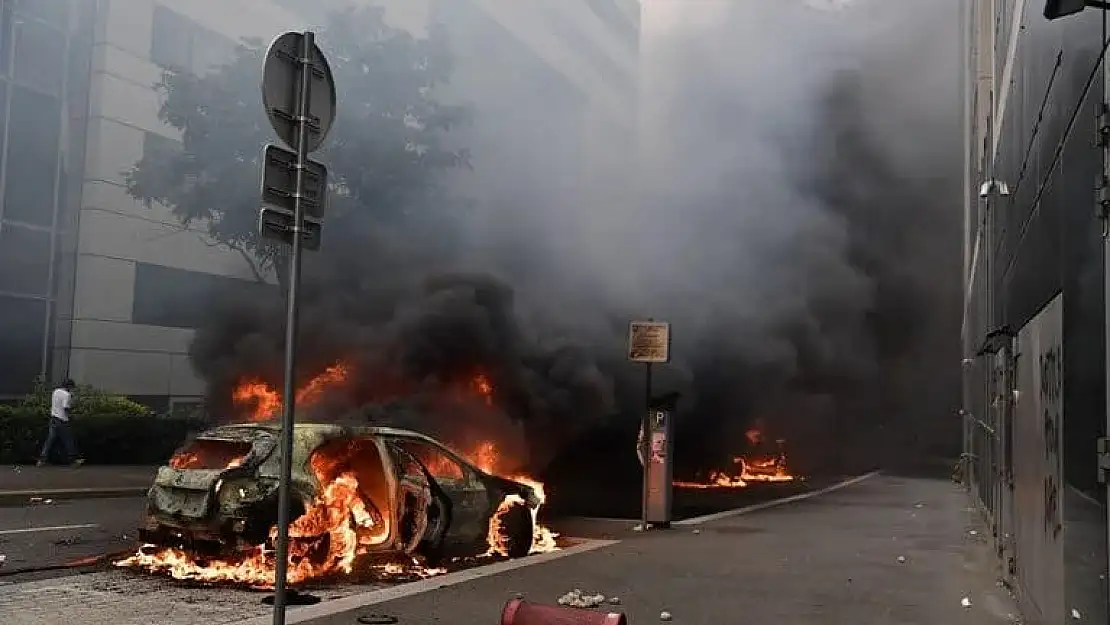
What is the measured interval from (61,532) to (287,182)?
618 cm

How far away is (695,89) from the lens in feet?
58.9

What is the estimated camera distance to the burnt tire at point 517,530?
9109 millimetres

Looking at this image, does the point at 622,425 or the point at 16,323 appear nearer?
the point at 622,425

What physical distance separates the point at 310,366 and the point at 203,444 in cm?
630

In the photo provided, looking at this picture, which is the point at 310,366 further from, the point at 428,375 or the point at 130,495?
the point at 130,495

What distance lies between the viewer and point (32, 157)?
21.1 metres

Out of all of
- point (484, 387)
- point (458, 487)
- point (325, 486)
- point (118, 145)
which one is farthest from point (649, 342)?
point (118, 145)

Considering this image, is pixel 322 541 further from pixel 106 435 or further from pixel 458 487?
pixel 106 435

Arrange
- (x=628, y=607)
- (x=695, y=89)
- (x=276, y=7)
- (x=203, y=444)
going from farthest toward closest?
(x=276, y=7) → (x=695, y=89) → (x=203, y=444) → (x=628, y=607)

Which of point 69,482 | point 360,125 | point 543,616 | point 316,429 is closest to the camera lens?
point 543,616

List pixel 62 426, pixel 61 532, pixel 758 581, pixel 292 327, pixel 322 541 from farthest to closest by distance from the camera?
pixel 62 426, pixel 61 532, pixel 758 581, pixel 322 541, pixel 292 327

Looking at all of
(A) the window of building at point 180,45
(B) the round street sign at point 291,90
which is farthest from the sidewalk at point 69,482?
(A) the window of building at point 180,45

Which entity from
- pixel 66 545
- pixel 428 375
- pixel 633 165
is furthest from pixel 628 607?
pixel 633 165

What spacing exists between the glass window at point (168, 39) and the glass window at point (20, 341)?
609 centimetres
